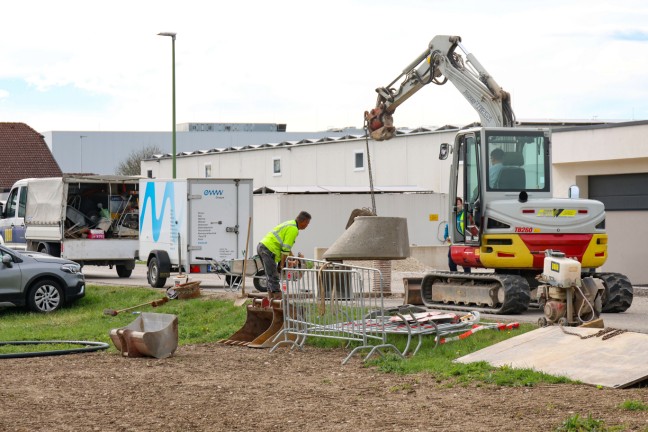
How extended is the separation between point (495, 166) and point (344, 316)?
602 centimetres

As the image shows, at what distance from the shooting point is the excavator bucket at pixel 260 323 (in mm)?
16297

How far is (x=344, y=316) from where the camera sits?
14953 mm

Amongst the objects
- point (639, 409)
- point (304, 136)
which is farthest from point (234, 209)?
point (304, 136)

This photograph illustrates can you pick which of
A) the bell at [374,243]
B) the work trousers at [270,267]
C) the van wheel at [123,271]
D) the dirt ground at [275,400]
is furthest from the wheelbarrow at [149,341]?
the van wheel at [123,271]

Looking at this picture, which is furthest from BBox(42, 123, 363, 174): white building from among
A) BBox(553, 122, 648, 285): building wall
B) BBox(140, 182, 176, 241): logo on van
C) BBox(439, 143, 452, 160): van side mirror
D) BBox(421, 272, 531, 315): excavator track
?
BBox(439, 143, 452, 160): van side mirror

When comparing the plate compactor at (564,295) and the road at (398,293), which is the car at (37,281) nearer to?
the road at (398,293)

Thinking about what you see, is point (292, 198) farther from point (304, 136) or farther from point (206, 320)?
point (304, 136)

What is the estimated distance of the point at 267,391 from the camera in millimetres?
12141

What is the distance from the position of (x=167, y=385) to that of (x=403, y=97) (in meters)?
11.0

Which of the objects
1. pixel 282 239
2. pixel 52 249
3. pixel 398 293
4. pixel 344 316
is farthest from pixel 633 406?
pixel 52 249

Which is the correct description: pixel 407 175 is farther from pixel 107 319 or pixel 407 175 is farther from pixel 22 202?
pixel 107 319

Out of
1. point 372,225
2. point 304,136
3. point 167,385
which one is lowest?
point 167,385

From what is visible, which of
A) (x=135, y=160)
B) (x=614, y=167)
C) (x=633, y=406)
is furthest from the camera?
(x=135, y=160)

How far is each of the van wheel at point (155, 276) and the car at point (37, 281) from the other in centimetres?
266
